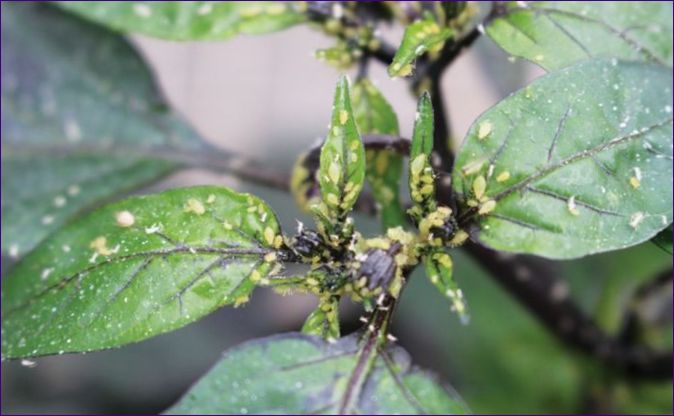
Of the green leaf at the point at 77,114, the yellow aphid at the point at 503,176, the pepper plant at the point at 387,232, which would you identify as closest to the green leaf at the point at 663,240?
the pepper plant at the point at 387,232

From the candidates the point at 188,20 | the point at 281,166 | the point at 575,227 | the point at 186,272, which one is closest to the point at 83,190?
the point at 188,20

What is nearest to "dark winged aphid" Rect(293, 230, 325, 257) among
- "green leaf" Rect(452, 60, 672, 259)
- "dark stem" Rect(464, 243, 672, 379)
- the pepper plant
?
the pepper plant

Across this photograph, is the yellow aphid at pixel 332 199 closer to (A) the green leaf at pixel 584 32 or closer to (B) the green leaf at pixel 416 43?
(B) the green leaf at pixel 416 43

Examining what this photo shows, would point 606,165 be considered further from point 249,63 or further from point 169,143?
point 249,63

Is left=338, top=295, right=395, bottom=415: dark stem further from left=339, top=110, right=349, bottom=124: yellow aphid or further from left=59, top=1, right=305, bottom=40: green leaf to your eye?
left=59, top=1, right=305, bottom=40: green leaf

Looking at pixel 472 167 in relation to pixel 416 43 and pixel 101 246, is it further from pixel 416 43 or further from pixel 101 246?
pixel 101 246
